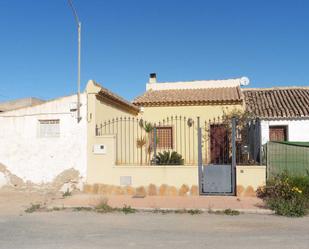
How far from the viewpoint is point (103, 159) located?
11969 mm

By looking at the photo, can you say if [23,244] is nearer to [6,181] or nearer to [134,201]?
[134,201]

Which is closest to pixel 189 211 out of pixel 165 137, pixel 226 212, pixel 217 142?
pixel 226 212

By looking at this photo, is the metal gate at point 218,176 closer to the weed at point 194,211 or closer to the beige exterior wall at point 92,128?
the weed at point 194,211

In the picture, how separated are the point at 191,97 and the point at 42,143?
10339 millimetres

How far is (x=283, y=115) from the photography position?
17359 mm

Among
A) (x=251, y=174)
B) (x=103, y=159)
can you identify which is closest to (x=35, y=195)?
(x=103, y=159)

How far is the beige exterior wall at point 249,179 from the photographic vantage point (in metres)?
11.0

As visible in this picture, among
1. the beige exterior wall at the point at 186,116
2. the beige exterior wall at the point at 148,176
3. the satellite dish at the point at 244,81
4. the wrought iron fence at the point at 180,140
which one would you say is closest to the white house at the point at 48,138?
the beige exterior wall at the point at 148,176

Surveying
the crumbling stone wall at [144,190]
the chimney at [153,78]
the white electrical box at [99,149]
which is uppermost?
the chimney at [153,78]

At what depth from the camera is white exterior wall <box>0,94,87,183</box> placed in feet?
40.0

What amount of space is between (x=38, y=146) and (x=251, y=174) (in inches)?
294

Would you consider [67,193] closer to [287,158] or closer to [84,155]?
[84,155]

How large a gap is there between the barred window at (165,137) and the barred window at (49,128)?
25.2 feet

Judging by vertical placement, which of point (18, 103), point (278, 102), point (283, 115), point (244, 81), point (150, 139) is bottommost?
point (150, 139)
